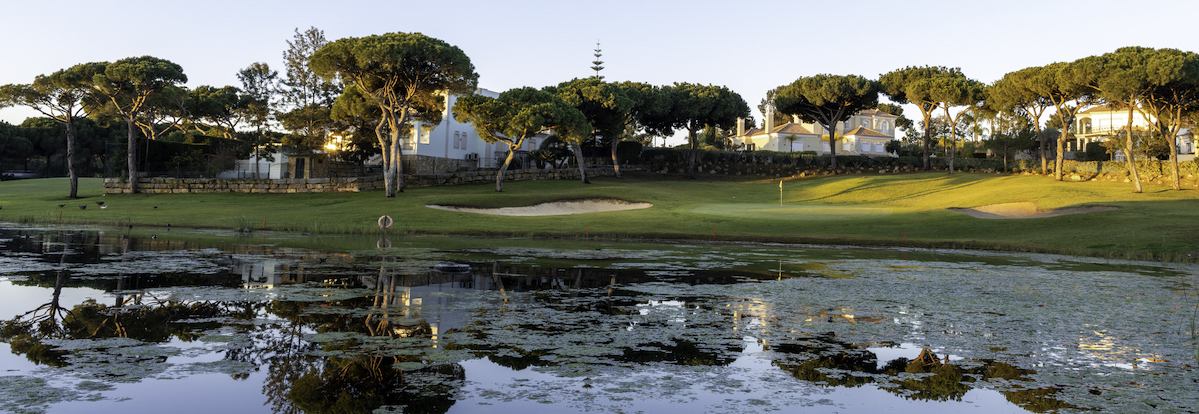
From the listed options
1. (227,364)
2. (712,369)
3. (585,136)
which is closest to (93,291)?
(227,364)

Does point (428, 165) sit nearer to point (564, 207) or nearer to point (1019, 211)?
point (564, 207)

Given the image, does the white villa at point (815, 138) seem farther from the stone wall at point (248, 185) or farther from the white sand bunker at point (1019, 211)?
the stone wall at point (248, 185)

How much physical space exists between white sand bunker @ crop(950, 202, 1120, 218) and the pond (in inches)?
809

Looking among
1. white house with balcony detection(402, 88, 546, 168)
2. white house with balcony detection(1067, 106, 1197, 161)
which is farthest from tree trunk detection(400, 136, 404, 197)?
white house with balcony detection(1067, 106, 1197, 161)

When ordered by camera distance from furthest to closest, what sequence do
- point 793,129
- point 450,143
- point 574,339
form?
1. point 793,129
2. point 450,143
3. point 574,339

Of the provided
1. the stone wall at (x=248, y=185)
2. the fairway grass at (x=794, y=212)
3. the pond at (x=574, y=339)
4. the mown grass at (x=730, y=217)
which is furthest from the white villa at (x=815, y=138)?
the pond at (x=574, y=339)

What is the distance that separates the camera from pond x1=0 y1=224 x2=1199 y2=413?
6.73 metres

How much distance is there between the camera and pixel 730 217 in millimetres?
37625

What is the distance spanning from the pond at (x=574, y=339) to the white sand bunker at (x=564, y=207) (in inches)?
942

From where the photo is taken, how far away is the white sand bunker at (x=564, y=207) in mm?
42312

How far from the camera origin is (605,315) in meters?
11.1

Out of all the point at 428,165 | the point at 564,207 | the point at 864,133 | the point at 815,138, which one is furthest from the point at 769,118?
the point at 564,207

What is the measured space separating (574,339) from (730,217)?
29.1 metres

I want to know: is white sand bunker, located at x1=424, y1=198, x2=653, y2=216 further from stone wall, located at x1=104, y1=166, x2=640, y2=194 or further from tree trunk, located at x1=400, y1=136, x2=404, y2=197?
stone wall, located at x1=104, y1=166, x2=640, y2=194
